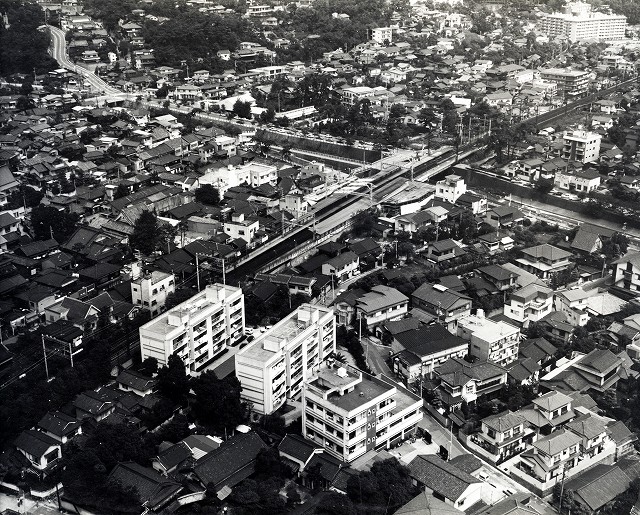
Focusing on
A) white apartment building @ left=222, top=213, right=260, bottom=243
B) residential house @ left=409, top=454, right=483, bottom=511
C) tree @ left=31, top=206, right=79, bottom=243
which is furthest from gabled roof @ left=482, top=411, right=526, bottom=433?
tree @ left=31, top=206, right=79, bottom=243

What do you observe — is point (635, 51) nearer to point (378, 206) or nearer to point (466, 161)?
point (466, 161)

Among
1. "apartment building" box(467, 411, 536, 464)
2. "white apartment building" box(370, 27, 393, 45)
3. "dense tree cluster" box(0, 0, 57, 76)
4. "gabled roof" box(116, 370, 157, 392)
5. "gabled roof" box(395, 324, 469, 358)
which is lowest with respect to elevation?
"apartment building" box(467, 411, 536, 464)

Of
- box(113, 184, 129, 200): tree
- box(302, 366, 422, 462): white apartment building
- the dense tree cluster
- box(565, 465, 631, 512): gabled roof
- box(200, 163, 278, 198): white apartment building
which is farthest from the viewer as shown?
the dense tree cluster

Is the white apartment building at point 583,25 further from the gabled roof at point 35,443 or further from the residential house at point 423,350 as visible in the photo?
the gabled roof at point 35,443

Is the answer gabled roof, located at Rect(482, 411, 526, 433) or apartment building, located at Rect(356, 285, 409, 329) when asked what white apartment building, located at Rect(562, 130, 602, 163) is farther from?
gabled roof, located at Rect(482, 411, 526, 433)

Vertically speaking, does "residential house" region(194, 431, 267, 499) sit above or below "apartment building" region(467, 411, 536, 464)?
above

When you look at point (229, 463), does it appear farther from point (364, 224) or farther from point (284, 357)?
point (364, 224)

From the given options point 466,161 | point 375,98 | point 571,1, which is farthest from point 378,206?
point 571,1
